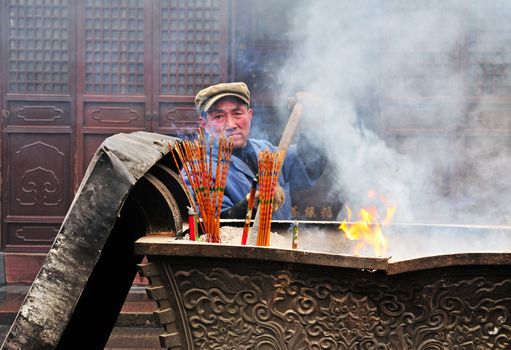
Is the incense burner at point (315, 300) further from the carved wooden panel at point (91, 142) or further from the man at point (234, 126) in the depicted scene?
the carved wooden panel at point (91, 142)

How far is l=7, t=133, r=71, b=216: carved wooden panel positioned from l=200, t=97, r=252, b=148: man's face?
293cm

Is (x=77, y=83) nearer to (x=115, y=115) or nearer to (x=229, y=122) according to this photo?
(x=115, y=115)

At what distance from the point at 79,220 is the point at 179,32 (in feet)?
15.2

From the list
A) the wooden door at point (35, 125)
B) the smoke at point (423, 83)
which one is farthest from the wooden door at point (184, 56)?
the wooden door at point (35, 125)

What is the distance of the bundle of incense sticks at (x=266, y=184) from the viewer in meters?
3.09

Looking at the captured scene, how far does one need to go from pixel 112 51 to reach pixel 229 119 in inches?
113

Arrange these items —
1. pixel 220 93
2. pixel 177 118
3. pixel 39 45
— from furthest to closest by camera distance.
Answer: pixel 39 45
pixel 177 118
pixel 220 93

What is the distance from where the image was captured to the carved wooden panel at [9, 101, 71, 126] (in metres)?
7.01

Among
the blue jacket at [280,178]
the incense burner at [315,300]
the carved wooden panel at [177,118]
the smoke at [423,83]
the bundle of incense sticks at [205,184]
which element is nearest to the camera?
the incense burner at [315,300]

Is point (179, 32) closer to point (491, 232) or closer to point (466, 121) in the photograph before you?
point (466, 121)

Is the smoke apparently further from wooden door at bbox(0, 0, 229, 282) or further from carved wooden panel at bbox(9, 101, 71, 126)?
carved wooden panel at bbox(9, 101, 71, 126)

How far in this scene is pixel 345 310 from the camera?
264cm

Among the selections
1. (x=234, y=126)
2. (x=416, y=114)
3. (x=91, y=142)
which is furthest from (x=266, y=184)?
(x=91, y=142)

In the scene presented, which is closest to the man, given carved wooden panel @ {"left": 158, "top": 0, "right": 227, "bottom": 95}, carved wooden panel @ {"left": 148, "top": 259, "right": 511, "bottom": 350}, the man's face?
the man's face
